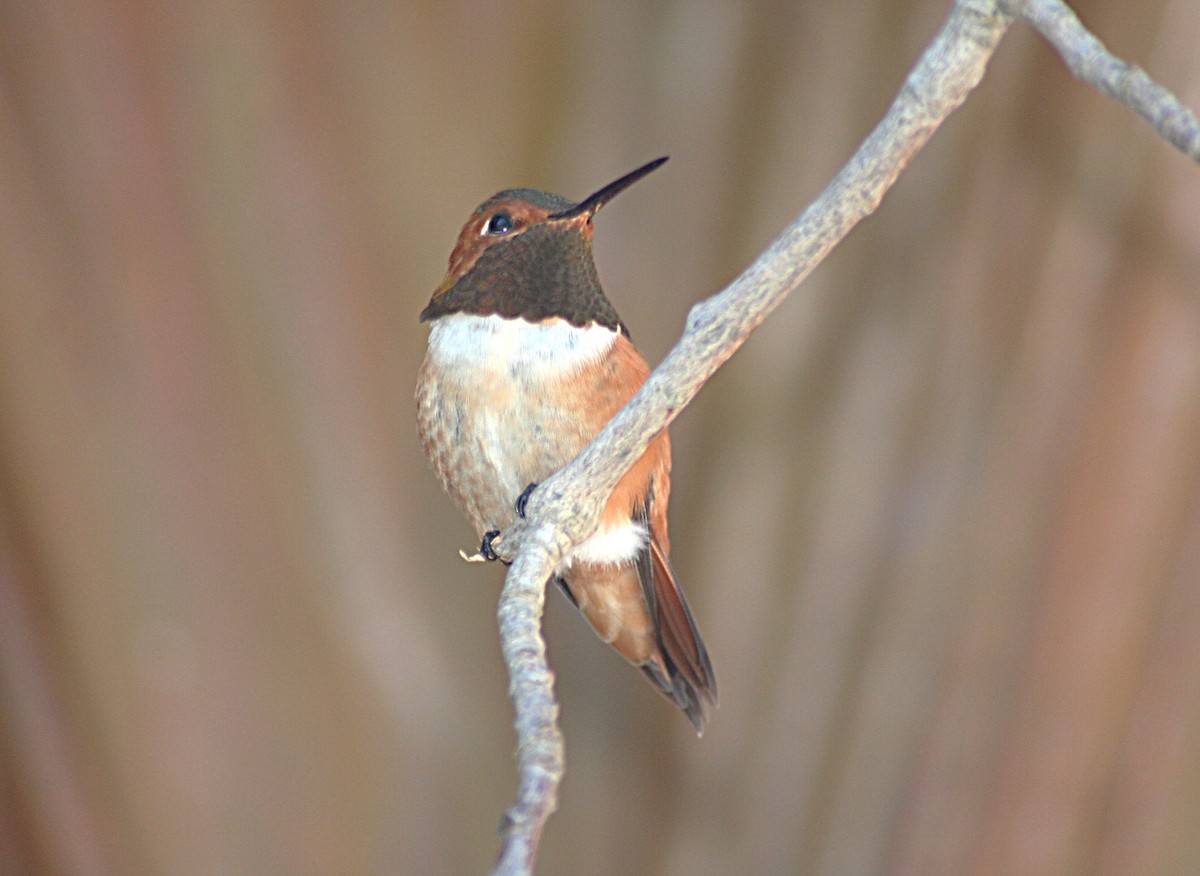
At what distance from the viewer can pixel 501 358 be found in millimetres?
1157

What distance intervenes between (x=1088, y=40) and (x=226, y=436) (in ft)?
4.74

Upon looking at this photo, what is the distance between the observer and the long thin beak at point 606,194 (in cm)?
77

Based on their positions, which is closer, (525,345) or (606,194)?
(606,194)

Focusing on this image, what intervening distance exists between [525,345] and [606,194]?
33 centimetres

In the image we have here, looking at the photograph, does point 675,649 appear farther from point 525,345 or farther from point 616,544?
point 525,345

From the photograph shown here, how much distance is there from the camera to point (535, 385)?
45.3 inches

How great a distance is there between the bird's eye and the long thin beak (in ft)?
0.20

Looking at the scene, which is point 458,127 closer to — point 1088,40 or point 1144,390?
point 1144,390

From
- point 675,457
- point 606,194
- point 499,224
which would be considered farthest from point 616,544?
point 675,457

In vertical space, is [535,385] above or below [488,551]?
above

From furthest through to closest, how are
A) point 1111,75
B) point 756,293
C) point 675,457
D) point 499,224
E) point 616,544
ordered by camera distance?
point 675,457
point 616,544
point 499,224
point 756,293
point 1111,75

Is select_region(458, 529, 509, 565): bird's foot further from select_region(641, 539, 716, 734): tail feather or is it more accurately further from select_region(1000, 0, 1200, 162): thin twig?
select_region(1000, 0, 1200, 162): thin twig

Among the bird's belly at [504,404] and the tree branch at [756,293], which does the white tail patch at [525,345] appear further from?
the tree branch at [756,293]

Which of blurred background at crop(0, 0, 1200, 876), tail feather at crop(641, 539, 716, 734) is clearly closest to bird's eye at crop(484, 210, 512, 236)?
tail feather at crop(641, 539, 716, 734)
